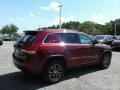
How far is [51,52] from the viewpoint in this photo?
7238 mm

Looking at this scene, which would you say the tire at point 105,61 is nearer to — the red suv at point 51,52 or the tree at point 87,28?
the red suv at point 51,52

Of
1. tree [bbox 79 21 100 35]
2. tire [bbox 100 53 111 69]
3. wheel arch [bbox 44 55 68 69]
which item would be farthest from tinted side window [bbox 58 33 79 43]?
tree [bbox 79 21 100 35]

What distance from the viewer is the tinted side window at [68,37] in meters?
7.90

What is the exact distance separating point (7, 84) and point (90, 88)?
2747 millimetres

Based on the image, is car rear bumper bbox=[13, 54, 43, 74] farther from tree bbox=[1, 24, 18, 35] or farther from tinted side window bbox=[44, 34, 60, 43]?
tree bbox=[1, 24, 18, 35]

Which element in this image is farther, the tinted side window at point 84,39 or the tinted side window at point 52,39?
the tinted side window at point 84,39

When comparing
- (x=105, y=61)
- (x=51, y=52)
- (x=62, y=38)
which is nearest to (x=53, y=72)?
(x=51, y=52)

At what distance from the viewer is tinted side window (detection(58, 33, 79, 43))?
7.90m

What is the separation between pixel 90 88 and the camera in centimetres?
684

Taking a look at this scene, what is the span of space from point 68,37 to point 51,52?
1.19 m

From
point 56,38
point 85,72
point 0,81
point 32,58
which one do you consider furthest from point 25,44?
point 85,72

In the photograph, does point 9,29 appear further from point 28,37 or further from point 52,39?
point 52,39

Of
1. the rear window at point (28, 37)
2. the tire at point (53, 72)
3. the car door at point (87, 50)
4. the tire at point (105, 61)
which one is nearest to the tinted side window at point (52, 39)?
the rear window at point (28, 37)

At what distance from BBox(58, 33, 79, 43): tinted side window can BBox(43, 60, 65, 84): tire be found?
35.3 inches
